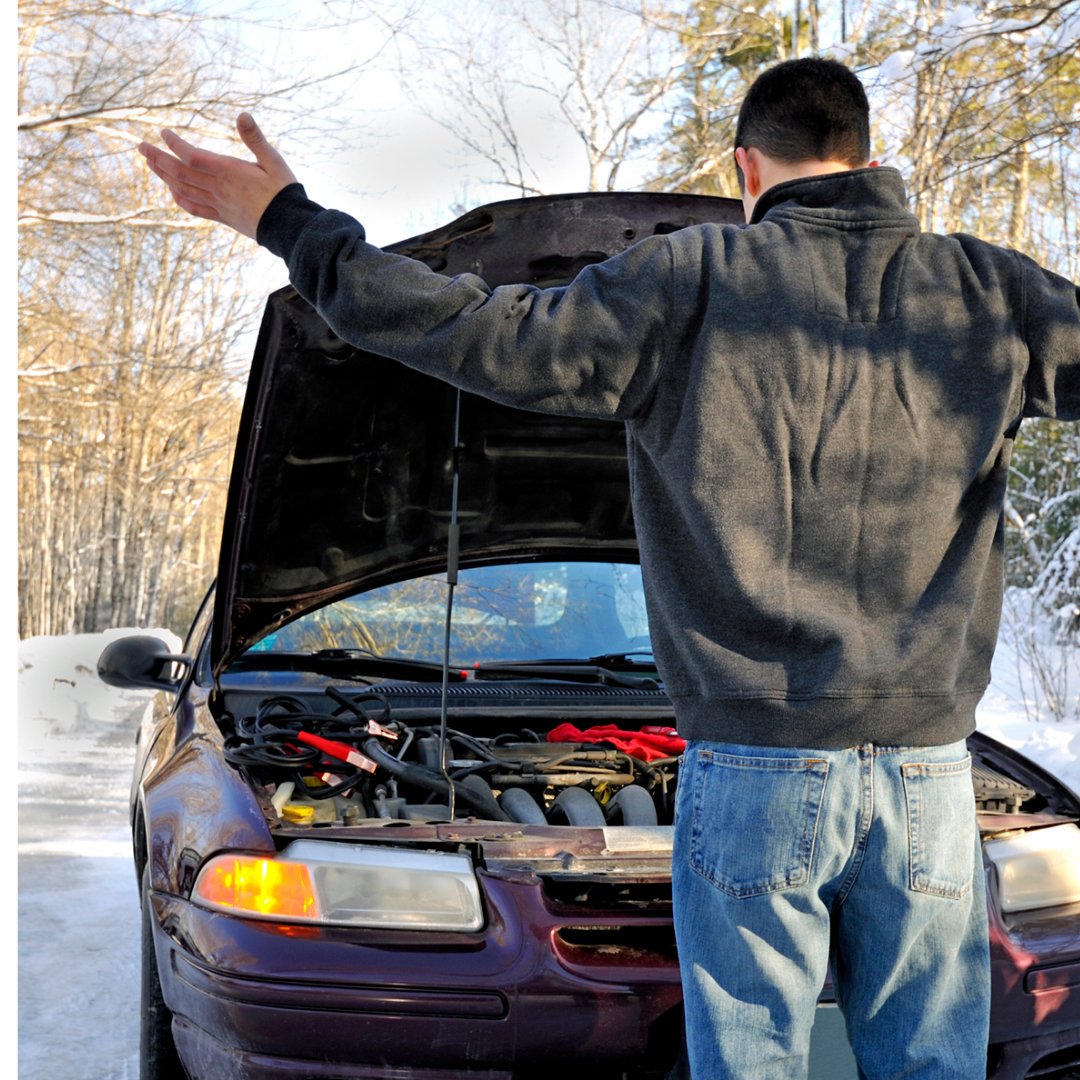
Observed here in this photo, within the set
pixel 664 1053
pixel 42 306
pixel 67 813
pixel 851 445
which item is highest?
pixel 42 306

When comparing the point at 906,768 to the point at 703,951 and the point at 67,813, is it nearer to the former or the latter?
the point at 703,951

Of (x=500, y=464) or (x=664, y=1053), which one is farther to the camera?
(x=500, y=464)

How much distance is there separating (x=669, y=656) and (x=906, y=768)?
350mm

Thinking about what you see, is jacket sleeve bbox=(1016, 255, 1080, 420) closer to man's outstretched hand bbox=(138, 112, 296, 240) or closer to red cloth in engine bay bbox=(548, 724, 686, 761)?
man's outstretched hand bbox=(138, 112, 296, 240)

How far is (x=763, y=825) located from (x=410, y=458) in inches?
103

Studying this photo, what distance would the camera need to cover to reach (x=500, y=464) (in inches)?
163

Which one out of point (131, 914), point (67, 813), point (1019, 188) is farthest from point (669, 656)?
point (1019, 188)

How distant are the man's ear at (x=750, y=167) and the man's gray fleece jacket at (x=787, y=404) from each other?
0.11 metres

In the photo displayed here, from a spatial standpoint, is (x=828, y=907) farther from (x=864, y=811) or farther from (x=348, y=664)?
(x=348, y=664)

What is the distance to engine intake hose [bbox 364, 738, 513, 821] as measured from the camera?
2.88 metres

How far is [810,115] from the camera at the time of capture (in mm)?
1746

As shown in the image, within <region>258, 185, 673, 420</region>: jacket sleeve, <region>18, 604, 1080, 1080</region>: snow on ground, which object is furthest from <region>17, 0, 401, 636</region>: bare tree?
<region>258, 185, 673, 420</region>: jacket sleeve

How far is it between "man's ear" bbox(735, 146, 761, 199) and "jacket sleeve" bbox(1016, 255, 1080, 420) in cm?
39

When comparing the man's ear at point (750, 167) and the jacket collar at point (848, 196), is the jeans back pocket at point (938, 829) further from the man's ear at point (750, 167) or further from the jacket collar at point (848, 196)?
the man's ear at point (750, 167)
